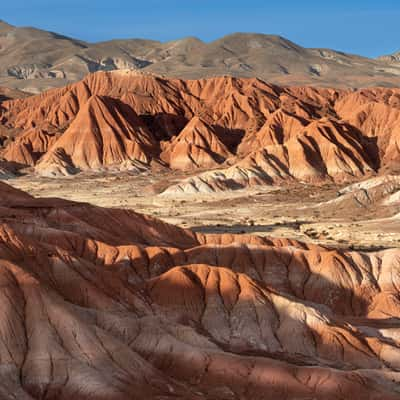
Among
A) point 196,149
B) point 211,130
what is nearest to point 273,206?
point 196,149

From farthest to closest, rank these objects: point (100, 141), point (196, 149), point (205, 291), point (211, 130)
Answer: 1. point (211, 130)
2. point (100, 141)
3. point (196, 149)
4. point (205, 291)

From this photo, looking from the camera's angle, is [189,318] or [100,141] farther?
[100,141]

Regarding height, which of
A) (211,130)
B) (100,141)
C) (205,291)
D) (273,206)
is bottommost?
(273,206)

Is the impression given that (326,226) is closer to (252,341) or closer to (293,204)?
(293,204)

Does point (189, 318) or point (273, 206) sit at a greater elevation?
point (273, 206)

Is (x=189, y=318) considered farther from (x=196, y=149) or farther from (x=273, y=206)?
(x=196, y=149)

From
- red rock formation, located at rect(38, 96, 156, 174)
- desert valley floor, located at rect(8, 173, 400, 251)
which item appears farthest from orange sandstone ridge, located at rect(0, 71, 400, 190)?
desert valley floor, located at rect(8, 173, 400, 251)

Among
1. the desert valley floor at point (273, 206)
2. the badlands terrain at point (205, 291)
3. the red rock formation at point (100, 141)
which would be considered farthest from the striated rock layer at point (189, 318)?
the red rock formation at point (100, 141)
